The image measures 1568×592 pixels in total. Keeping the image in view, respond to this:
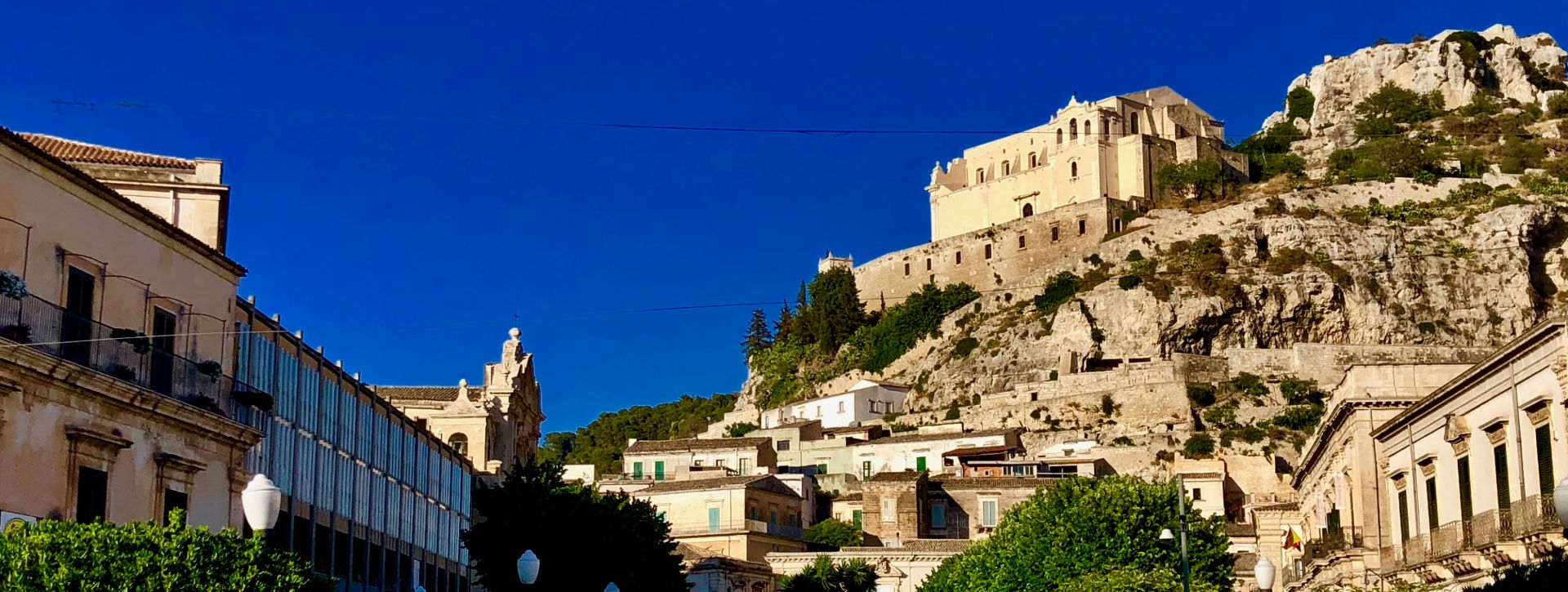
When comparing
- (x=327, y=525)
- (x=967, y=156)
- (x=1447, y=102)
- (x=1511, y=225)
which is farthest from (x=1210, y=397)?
(x=327, y=525)

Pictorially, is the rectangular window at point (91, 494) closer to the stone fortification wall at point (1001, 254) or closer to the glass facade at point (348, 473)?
the glass facade at point (348, 473)

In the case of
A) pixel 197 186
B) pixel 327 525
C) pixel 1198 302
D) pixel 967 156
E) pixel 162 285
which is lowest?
pixel 327 525

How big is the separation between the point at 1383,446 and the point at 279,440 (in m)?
25.7

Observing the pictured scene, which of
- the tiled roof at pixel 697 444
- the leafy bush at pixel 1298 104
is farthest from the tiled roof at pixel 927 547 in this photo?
the leafy bush at pixel 1298 104

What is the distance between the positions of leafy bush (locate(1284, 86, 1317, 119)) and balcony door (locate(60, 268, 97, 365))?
153m

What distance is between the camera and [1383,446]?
41.5m

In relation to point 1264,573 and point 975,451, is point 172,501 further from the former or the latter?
point 975,451

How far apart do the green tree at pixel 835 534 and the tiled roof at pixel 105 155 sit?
5827 cm

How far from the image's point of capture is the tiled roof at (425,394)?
67938 mm

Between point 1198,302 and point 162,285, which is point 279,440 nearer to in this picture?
point 162,285

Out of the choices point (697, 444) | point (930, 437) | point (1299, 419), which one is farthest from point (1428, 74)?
point (697, 444)

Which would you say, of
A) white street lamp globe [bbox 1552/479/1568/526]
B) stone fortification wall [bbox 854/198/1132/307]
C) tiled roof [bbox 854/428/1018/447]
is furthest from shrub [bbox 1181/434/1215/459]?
white street lamp globe [bbox 1552/479/1568/526]

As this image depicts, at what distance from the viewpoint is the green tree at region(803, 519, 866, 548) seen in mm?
89188

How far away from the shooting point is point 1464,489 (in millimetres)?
34656
